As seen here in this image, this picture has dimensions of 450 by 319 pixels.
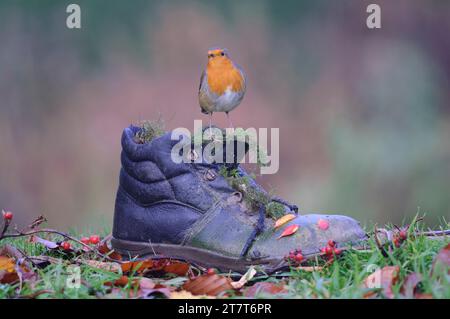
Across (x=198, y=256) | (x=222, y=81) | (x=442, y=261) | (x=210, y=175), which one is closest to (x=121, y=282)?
(x=198, y=256)

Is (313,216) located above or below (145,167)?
below

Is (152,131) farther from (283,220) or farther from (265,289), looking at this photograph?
(265,289)

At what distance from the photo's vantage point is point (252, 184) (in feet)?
7.23

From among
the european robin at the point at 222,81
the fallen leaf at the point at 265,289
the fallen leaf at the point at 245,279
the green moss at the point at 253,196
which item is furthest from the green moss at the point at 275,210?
the european robin at the point at 222,81

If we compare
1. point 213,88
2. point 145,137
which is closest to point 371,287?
point 145,137

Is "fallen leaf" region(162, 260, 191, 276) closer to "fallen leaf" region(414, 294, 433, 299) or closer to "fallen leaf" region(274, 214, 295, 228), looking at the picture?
"fallen leaf" region(274, 214, 295, 228)

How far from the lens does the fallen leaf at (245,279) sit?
185 cm

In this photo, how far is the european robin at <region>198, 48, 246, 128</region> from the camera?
8.57 ft

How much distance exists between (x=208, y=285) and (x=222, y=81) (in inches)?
41.3

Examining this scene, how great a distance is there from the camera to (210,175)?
2182 millimetres

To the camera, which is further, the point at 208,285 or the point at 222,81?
the point at 222,81

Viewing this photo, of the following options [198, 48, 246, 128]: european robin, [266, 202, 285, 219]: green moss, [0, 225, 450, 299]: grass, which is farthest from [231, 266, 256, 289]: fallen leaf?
[198, 48, 246, 128]: european robin
